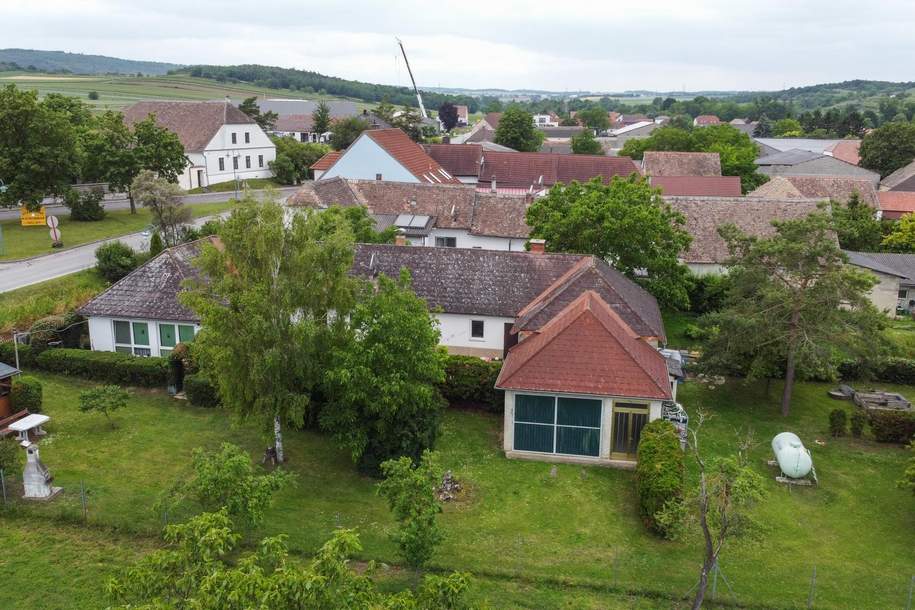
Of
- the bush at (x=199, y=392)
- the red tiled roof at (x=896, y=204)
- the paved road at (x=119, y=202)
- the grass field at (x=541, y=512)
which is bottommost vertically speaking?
the grass field at (x=541, y=512)

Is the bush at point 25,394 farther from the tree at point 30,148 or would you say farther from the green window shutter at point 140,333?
the tree at point 30,148

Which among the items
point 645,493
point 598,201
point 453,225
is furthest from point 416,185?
point 645,493

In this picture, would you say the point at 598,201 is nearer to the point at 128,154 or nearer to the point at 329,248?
the point at 329,248

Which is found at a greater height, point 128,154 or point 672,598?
point 128,154

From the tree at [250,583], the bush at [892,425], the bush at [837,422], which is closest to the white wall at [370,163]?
the bush at [837,422]

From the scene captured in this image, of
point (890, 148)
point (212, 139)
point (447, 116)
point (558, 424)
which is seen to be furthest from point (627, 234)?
point (447, 116)

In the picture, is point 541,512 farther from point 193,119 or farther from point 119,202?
point 193,119
